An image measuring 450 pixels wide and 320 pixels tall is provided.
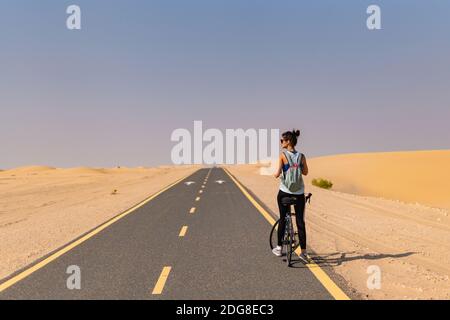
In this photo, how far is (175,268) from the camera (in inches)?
296

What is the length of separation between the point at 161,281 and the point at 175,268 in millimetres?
841

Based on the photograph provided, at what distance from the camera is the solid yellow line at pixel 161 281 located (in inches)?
243

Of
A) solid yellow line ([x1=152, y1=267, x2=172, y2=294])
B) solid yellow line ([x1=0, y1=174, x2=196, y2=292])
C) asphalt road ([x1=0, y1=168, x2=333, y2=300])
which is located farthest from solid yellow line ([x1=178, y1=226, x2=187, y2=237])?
solid yellow line ([x1=152, y1=267, x2=172, y2=294])

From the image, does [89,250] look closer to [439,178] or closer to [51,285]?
[51,285]

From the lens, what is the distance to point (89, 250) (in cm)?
925

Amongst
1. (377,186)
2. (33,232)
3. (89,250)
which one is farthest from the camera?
(377,186)

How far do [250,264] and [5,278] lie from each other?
414cm

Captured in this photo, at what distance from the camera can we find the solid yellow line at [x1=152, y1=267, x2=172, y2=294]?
618cm

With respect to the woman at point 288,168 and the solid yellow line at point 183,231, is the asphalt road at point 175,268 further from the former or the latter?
the woman at point 288,168

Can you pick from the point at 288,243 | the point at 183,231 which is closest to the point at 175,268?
the point at 288,243

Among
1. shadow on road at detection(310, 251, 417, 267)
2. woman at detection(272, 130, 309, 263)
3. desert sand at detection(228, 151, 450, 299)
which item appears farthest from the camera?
shadow on road at detection(310, 251, 417, 267)

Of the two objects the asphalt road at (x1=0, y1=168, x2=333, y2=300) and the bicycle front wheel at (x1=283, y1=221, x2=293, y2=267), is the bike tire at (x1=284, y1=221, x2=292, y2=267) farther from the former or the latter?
→ the asphalt road at (x1=0, y1=168, x2=333, y2=300)
